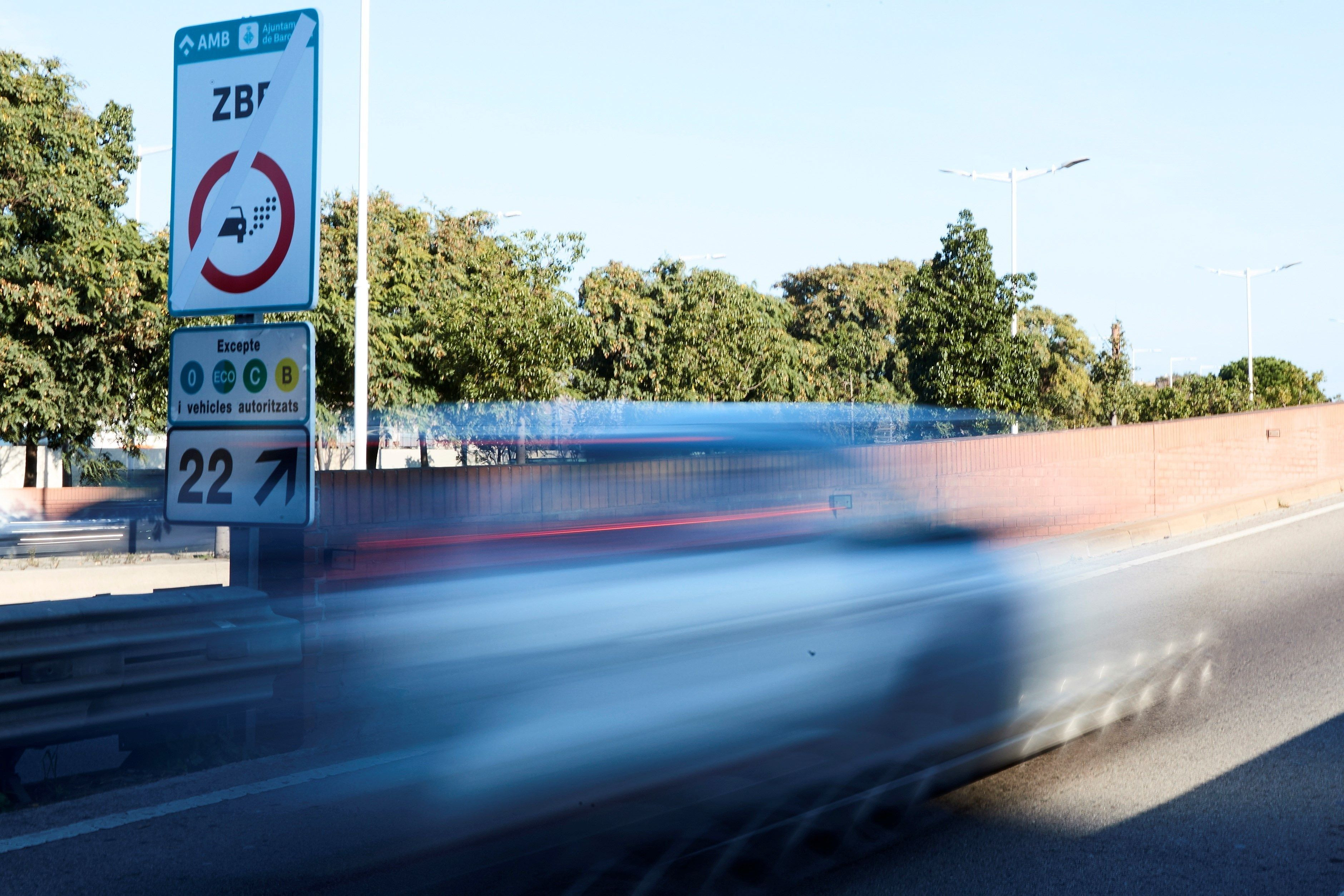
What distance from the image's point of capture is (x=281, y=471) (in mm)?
5535

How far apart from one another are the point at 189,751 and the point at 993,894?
373 centimetres

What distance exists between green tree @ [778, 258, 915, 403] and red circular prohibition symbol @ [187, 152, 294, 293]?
50774 millimetres

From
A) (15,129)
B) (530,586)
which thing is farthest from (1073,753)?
(15,129)

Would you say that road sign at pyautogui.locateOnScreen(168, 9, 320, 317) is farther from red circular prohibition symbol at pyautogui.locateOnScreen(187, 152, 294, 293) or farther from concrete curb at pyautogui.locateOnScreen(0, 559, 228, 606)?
concrete curb at pyautogui.locateOnScreen(0, 559, 228, 606)

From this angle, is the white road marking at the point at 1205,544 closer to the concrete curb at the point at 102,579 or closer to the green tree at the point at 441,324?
the concrete curb at the point at 102,579

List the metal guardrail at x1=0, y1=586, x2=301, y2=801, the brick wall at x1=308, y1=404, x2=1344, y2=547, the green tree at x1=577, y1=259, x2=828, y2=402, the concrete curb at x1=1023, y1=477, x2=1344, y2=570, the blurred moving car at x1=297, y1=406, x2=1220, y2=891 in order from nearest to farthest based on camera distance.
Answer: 1. the blurred moving car at x1=297, y1=406, x2=1220, y2=891
2. the metal guardrail at x1=0, y1=586, x2=301, y2=801
3. the brick wall at x1=308, y1=404, x2=1344, y2=547
4. the concrete curb at x1=1023, y1=477, x2=1344, y2=570
5. the green tree at x1=577, y1=259, x2=828, y2=402

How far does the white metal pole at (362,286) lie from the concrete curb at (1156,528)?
12.1 meters

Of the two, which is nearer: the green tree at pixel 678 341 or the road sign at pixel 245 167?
the road sign at pixel 245 167

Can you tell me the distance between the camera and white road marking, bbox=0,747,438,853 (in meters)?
4.62

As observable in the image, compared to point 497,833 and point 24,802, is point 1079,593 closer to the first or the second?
point 497,833

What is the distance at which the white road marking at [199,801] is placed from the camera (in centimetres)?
462

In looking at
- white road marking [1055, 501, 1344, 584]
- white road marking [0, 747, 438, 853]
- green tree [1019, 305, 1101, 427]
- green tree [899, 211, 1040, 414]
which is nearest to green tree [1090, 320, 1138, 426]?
green tree [1019, 305, 1101, 427]

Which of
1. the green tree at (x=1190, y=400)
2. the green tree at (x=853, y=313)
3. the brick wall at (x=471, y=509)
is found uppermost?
the green tree at (x=853, y=313)

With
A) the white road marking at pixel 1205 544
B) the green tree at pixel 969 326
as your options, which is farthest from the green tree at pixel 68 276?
the white road marking at pixel 1205 544
